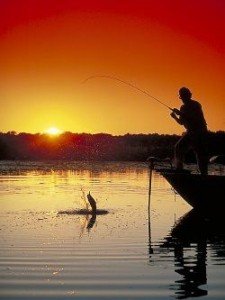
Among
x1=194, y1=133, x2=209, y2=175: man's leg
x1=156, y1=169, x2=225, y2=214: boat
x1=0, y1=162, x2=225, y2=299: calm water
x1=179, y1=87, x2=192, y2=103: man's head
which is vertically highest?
x1=179, y1=87, x2=192, y2=103: man's head

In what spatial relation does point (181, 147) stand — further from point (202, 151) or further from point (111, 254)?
point (111, 254)

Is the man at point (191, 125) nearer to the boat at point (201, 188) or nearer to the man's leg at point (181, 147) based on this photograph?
the man's leg at point (181, 147)

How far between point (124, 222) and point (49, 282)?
6.14 metres

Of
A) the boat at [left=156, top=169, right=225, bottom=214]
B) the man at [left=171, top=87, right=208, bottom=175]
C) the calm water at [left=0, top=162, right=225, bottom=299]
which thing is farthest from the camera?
the man at [left=171, top=87, right=208, bottom=175]

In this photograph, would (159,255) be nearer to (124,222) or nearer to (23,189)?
(124,222)

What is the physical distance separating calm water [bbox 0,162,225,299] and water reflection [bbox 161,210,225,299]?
0.01 metres

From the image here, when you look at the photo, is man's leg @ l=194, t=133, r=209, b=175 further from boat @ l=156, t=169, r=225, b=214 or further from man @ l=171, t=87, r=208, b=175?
boat @ l=156, t=169, r=225, b=214

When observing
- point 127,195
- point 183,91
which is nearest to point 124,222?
point 183,91

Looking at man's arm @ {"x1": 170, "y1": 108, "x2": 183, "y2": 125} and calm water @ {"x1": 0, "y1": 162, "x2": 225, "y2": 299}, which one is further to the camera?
man's arm @ {"x1": 170, "y1": 108, "x2": 183, "y2": 125}

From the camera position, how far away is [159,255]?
950 centimetres

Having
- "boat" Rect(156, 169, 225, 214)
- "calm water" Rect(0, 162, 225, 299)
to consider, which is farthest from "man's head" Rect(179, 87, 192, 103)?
"calm water" Rect(0, 162, 225, 299)

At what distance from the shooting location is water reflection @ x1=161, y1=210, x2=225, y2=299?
7454 millimetres

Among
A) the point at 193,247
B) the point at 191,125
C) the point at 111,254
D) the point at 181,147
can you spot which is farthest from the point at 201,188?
the point at 111,254

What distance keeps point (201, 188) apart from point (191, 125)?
5.04 feet
